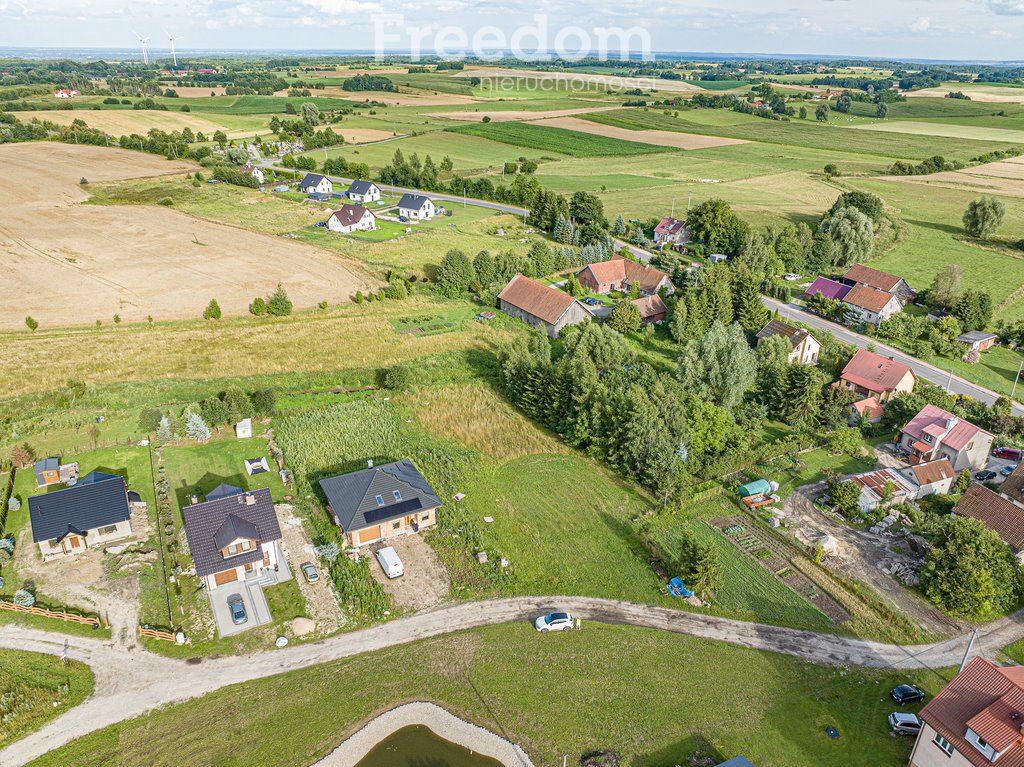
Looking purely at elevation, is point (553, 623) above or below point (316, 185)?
below

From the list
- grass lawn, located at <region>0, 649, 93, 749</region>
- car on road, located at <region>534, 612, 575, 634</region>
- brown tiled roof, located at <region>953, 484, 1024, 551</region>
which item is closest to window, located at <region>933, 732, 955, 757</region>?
car on road, located at <region>534, 612, 575, 634</region>

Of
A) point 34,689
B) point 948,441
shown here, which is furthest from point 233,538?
point 948,441

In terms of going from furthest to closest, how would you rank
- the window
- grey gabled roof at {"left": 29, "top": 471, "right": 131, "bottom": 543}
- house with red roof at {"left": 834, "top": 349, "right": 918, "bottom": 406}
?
house with red roof at {"left": 834, "top": 349, "right": 918, "bottom": 406} < grey gabled roof at {"left": 29, "top": 471, "right": 131, "bottom": 543} < the window

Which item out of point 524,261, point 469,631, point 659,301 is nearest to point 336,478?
point 469,631

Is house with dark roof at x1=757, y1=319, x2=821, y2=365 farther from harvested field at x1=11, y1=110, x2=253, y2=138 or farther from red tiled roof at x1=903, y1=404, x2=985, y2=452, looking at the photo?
harvested field at x1=11, y1=110, x2=253, y2=138

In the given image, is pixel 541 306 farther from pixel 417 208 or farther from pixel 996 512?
pixel 417 208

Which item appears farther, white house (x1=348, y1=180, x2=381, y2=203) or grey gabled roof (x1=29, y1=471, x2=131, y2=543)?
white house (x1=348, y1=180, x2=381, y2=203)

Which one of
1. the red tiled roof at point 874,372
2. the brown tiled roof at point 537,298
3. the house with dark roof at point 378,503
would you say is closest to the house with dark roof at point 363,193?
the brown tiled roof at point 537,298
